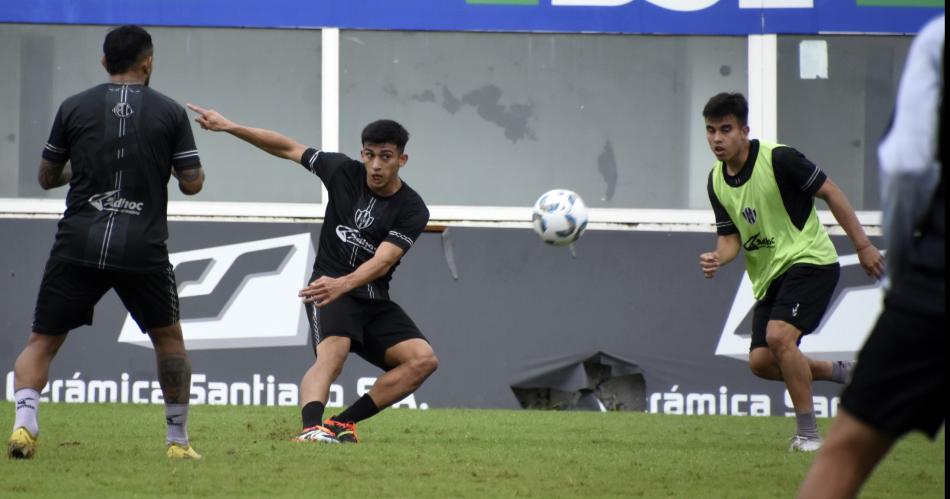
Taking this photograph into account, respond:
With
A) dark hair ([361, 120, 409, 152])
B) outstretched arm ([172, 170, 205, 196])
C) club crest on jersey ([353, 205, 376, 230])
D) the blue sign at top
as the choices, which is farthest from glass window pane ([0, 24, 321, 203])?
outstretched arm ([172, 170, 205, 196])

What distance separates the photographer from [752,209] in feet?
A: 28.5

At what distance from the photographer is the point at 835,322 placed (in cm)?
1181

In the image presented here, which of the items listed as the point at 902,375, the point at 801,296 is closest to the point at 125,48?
the point at 801,296

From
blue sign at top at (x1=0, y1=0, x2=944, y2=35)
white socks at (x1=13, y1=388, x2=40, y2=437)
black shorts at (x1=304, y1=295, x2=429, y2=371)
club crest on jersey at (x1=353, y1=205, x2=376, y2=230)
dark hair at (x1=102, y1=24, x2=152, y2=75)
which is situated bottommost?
white socks at (x1=13, y1=388, x2=40, y2=437)

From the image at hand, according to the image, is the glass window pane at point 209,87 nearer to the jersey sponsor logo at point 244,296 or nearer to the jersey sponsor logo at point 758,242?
the jersey sponsor logo at point 244,296

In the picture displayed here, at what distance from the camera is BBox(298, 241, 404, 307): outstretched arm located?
25.6ft

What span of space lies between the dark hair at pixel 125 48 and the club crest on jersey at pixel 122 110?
0.58 ft

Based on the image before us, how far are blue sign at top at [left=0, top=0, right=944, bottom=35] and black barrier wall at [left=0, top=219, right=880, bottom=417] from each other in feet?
6.44

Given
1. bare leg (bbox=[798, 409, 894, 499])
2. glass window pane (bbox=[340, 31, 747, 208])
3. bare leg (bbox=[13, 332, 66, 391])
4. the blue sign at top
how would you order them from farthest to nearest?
glass window pane (bbox=[340, 31, 747, 208])
the blue sign at top
bare leg (bbox=[13, 332, 66, 391])
bare leg (bbox=[798, 409, 894, 499])

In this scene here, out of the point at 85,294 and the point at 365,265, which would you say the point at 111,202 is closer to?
the point at 85,294

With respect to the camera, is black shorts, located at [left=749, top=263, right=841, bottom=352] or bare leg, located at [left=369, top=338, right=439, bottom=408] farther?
black shorts, located at [left=749, top=263, right=841, bottom=352]

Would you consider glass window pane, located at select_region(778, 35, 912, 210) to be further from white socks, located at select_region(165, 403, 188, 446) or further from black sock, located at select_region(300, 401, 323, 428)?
white socks, located at select_region(165, 403, 188, 446)

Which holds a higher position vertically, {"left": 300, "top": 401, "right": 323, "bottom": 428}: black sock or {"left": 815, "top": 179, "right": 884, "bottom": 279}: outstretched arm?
{"left": 815, "top": 179, "right": 884, "bottom": 279}: outstretched arm

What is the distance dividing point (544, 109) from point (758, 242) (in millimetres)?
4342
